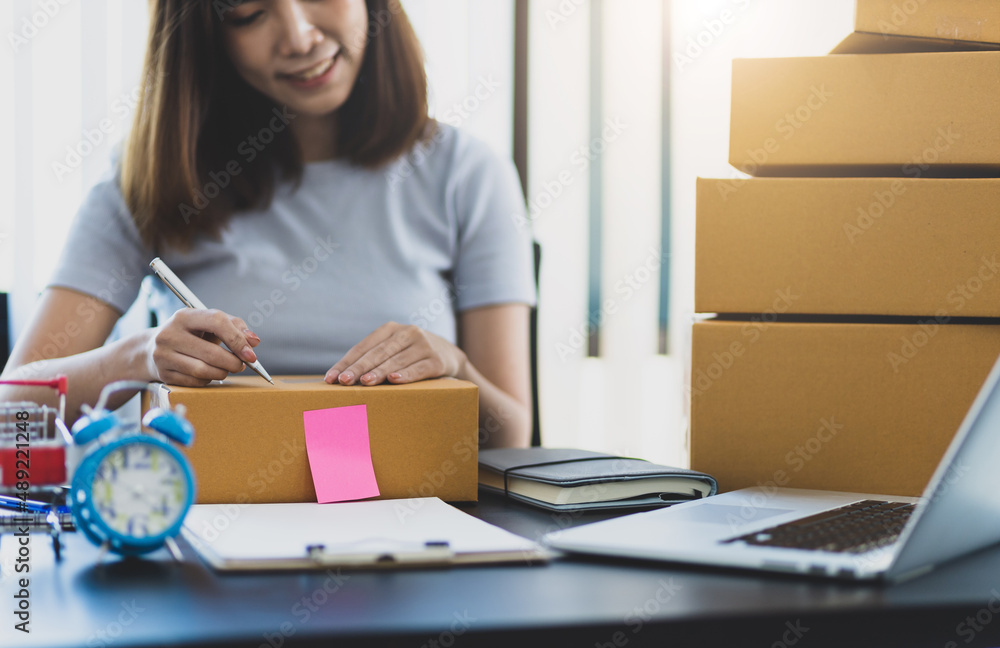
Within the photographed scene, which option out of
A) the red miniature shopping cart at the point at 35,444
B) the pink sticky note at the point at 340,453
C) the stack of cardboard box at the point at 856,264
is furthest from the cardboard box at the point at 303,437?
the stack of cardboard box at the point at 856,264

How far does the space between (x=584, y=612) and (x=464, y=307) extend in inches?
33.8

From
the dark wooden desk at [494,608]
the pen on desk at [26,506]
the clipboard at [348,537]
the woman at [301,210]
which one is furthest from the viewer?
the woman at [301,210]

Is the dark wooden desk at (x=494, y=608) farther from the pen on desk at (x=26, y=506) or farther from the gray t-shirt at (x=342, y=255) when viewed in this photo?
the gray t-shirt at (x=342, y=255)

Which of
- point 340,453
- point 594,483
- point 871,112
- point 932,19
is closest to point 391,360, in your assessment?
point 340,453

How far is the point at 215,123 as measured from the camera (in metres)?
1.21

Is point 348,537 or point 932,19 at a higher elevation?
point 932,19

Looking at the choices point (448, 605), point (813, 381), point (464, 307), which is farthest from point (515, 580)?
point (464, 307)

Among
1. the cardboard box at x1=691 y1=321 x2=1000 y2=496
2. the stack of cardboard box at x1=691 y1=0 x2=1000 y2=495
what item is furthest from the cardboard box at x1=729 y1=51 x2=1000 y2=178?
the cardboard box at x1=691 y1=321 x2=1000 y2=496

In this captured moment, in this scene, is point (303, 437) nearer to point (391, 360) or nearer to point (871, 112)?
point (391, 360)

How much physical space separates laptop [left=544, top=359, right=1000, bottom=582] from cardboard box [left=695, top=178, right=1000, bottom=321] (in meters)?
0.21

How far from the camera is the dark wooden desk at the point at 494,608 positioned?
0.37 meters

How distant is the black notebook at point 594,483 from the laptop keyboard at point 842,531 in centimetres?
13

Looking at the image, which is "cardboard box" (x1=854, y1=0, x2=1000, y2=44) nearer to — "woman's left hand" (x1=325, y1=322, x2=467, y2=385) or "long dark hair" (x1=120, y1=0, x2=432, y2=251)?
"woman's left hand" (x1=325, y1=322, x2=467, y2=385)

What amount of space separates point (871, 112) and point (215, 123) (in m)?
0.93
